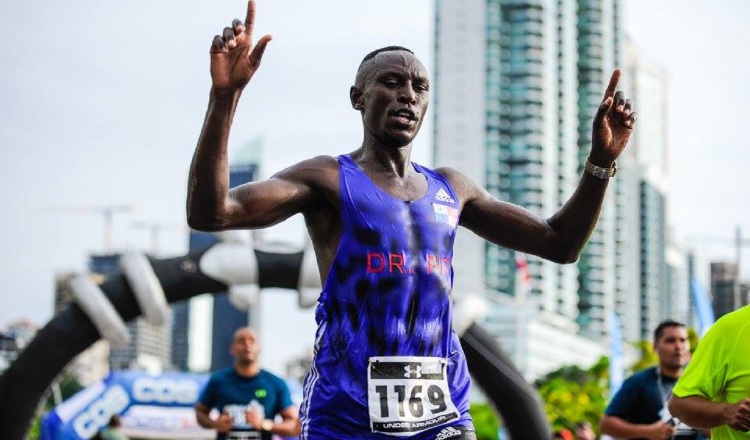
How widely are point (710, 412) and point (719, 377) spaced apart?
0.60ft

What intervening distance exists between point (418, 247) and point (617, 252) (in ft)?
456

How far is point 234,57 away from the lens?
3.82 metres

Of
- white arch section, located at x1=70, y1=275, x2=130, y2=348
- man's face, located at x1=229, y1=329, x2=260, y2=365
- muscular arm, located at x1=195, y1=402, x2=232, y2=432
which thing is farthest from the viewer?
white arch section, located at x1=70, y1=275, x2=130, y2=348

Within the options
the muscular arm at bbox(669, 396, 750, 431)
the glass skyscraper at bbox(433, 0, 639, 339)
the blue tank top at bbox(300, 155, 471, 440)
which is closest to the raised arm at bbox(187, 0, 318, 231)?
the blue tank top at bbox(300, 155, 471, 440)

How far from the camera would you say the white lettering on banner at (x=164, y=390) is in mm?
→ 24719

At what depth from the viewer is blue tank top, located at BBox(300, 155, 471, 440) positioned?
4125mm

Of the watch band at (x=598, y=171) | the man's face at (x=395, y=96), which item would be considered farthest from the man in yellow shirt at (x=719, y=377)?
the man's face at (x=395, y=96)

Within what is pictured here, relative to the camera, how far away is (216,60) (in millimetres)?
3801

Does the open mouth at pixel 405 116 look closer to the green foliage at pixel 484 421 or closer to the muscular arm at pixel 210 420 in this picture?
the muscular arm at pixel 210 420

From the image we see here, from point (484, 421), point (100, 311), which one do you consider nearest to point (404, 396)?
point (100, 311)

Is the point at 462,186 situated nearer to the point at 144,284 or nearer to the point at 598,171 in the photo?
the point at 598,171

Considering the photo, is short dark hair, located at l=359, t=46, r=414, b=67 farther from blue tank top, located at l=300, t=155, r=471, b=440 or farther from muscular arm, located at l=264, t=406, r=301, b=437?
muscular arm, located at l=264, t=406, r=301, b=437

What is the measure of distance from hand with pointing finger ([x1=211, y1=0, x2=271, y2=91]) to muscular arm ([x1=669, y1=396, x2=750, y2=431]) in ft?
8.28

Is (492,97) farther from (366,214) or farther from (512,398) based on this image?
(366,214)
